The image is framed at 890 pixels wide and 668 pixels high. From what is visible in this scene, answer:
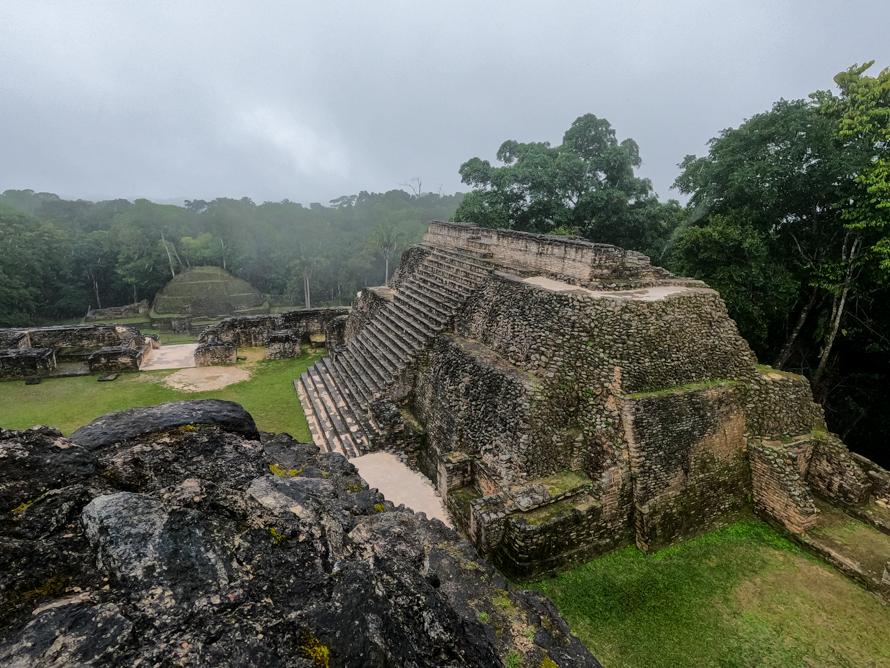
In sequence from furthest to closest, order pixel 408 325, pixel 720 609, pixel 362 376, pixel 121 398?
pixel 408 325
pixel 362 376
pixel 121 398
pixel 720 609

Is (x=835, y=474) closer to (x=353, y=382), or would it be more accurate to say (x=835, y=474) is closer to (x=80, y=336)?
(x=353, y=382)

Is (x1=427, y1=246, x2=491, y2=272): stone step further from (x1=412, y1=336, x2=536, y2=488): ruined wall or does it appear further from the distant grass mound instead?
the distant grass mound

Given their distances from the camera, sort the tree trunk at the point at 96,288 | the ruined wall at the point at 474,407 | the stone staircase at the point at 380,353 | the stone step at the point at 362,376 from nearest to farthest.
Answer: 1. the ruined wall at the point at 474,407
2. the stone staircase at the point at 380,353
3. the stone step at the point at 362,376
4. the tree trunk at the point at 96,288

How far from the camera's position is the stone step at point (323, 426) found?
939 centimetres

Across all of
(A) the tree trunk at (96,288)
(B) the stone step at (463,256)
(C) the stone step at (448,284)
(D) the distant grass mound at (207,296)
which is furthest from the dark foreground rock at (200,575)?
(A) the tree trunk at (96,288)

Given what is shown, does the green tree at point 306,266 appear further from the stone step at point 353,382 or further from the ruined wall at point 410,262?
the stone step at point 353,382

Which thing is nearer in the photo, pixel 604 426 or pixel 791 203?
pixel 604 426

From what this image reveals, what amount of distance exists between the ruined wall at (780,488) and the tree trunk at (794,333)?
19.2 ft

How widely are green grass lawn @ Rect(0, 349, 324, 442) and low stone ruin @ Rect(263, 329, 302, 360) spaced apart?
146 cm

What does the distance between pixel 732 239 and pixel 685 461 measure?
6.77m

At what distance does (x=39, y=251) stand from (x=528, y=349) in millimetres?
34815

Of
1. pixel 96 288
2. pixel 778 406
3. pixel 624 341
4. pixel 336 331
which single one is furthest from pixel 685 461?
pixel 96 288

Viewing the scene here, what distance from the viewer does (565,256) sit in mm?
9594

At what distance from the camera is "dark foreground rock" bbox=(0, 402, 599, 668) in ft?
5.05
